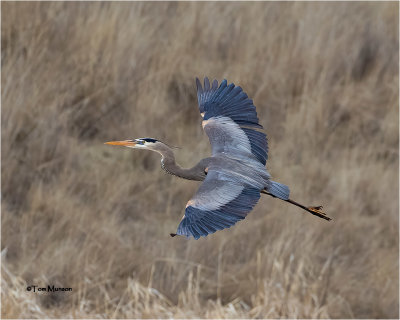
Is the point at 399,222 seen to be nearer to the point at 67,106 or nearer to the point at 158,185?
the point at 158,185

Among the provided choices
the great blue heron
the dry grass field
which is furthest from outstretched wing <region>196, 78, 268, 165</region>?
the dry grass field

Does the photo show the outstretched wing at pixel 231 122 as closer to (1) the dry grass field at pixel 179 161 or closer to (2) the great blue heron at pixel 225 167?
(2) the great blue heron at pixel 225 167

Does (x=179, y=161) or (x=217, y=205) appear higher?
(x=179, y=161)

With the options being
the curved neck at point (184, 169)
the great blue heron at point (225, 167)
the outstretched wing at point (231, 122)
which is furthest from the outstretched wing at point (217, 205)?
the outstretched wing at point (231, 122)

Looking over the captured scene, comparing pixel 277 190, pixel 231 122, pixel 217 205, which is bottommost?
pixel 217 205

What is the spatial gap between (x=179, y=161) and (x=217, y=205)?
12.9 ft

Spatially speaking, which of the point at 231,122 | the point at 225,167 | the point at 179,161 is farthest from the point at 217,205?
the point at 179,161

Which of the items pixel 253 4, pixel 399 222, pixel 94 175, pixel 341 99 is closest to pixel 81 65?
pixel 94 175

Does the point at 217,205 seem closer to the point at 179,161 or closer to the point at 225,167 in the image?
the point at 225,167

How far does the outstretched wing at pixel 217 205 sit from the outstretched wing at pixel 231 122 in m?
0.38

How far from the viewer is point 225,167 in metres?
3.93

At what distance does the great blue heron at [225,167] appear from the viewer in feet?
12.0

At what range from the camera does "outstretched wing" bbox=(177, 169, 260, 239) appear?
360 centimetres

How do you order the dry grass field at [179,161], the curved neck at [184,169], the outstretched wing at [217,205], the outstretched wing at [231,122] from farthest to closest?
1. the dry grass field at [179,161]
2. the outstretched wing at [231,122]
3. the curved neck at [184,169]
4. the outstretched wing at [217,205]
